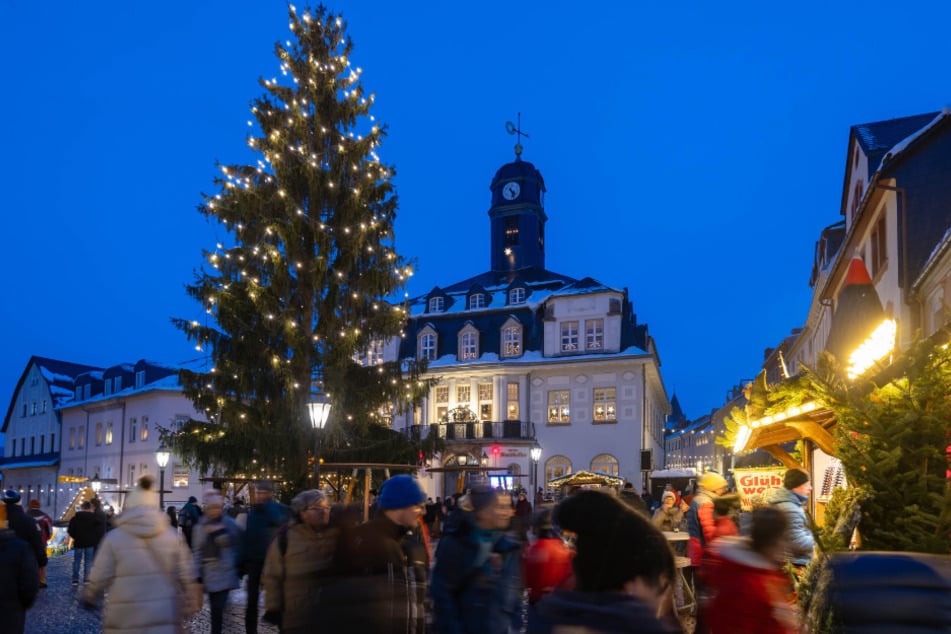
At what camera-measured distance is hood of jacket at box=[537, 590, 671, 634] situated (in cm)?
248

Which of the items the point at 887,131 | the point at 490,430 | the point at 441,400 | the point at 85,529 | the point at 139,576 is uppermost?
the point at 887,131

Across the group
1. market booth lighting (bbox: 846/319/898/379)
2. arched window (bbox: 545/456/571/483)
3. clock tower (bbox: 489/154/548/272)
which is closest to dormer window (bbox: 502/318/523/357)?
arched window (bbox: 545/456/571/483)

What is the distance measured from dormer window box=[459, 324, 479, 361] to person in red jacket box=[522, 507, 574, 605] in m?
38.7

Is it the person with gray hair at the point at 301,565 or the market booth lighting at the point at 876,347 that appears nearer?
the person with gray hair at the point at 301,565

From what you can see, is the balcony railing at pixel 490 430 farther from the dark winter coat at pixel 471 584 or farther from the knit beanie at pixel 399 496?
the knit beanie at pixel 399 496

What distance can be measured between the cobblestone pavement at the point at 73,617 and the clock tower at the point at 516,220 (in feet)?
129

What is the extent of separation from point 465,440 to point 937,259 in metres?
31.2

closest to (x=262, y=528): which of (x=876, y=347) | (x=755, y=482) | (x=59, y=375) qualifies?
(x=876, y=347)

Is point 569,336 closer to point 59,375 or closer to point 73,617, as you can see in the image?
point 73,617

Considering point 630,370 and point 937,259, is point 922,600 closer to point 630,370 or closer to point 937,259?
point 937,259

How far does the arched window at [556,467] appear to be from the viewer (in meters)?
43.4

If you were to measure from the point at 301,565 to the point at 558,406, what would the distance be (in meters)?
39.6

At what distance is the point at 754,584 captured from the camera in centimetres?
445

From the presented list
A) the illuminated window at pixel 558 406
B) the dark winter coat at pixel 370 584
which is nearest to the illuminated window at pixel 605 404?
the illuminated window at pixel 558 406
